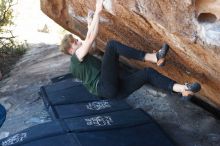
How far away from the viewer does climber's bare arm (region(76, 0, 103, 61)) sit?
4.64m

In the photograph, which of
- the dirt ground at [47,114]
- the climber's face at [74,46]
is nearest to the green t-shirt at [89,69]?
the climber's face at [74,46]

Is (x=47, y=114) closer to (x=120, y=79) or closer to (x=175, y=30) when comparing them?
(x=120, y=79)

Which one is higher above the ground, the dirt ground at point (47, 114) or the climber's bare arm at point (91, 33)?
the climber's bare arm at point (91, 33)

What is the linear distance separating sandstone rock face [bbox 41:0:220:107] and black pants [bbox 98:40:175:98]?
37cm

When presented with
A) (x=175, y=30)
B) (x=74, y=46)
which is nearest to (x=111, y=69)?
(x=74, y=46)

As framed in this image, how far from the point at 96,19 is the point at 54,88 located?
132 inches

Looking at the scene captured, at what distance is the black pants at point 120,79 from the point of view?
4652 millimetres

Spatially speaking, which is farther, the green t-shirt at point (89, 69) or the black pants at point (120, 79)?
the green t-shirt at point (89, 69)

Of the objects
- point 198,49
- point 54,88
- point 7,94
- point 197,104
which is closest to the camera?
point 198,49

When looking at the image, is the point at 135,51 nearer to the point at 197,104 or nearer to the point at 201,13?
the point at 201,13

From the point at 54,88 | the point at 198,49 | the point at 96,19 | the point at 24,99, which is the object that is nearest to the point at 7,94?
the point at 24,99

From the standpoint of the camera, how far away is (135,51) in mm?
4676

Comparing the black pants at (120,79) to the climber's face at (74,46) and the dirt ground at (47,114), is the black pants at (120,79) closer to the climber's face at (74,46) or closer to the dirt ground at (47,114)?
the climber's face at (74,46)

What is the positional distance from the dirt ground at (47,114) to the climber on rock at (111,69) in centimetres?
143
